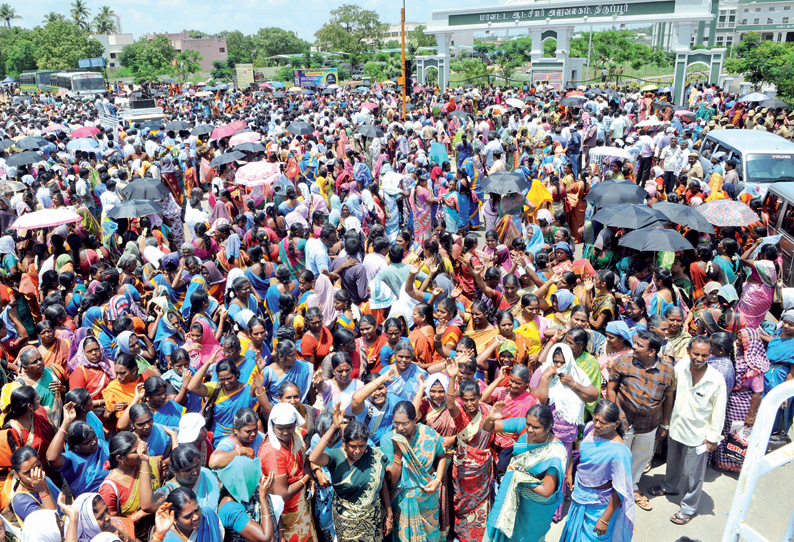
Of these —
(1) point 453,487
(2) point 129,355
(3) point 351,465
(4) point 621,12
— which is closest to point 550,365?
(1) point 453,487

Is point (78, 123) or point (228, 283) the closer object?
point (228, 283)

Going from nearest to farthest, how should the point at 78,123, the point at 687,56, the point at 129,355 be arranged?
the point at 129,355, the point at 78,123, the point at 687,56

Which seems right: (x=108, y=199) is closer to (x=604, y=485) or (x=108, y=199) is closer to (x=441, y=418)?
(x=441, y=418)

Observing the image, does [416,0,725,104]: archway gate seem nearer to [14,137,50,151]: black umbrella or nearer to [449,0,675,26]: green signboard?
[449,0,675,26]: green signboard

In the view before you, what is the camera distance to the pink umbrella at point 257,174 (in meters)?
9.26

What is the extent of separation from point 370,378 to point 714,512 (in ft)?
9.24

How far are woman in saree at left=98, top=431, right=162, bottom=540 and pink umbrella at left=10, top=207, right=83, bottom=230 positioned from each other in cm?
476

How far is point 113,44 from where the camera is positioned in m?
87.2

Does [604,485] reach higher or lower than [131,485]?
lower

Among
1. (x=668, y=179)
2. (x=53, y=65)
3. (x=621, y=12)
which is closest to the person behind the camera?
(x=668, y=179)

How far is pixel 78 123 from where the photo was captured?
1983 centimetres

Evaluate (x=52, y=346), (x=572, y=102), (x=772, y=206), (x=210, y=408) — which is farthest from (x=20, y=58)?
(x=772, y=206)

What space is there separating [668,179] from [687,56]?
14432mm

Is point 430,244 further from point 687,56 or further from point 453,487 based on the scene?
point 687,56
